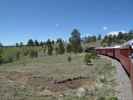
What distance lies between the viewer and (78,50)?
336 feet

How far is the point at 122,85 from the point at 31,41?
171m

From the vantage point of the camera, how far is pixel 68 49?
101 meters

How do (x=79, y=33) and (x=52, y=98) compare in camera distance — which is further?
(x=79, y=33)

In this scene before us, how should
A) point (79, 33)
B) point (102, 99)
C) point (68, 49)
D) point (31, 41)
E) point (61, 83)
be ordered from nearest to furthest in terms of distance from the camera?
point (102, 99), point (61, 83), point (68, 49), point (79, 33), point (31, 41)

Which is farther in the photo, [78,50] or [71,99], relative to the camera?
[78,50]

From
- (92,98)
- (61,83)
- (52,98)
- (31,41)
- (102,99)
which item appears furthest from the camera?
(31,41)

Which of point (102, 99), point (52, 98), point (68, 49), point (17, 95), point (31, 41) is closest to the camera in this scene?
point (102, 99)

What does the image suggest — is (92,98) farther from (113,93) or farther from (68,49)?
(68,49)

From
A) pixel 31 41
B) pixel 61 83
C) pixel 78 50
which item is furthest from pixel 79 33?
pixel 61 83

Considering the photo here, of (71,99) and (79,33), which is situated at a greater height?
(79,33)

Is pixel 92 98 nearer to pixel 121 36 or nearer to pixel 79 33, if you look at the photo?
pixel 79 33

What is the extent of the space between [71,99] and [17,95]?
460 cm

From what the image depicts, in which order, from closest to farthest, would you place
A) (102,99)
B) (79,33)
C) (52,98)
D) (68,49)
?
(102,99) < (52,98) < (68,49) < (79,33)

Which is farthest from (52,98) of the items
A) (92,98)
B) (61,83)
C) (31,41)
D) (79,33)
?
(31,41)
